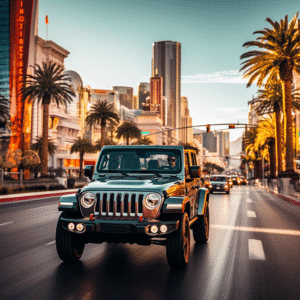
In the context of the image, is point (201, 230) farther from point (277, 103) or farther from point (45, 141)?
point (277, 103)

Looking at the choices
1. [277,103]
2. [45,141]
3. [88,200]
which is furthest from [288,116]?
[88,200]

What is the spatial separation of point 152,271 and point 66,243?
4.52 feet

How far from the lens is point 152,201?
5.98 meters

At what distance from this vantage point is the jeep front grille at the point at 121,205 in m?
5.92

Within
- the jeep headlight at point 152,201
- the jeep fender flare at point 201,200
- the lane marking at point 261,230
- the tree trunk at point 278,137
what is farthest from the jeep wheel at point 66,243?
the tree trunk at point 278,137

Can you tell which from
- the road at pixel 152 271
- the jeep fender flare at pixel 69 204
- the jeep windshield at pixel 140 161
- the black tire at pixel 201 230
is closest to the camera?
→ the road at pixel 152 271

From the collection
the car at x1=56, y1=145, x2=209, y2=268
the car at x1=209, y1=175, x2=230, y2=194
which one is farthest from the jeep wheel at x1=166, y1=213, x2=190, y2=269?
the car at x1=209, y1=175, x2=230, y2=194

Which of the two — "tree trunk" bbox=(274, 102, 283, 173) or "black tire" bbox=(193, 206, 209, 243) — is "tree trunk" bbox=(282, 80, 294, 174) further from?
"black tire" bbox=(193, 206, 209, 243)

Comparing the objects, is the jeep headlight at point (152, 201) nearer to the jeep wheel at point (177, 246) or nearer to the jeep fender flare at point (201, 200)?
the jeep wheel at point (177, 246)

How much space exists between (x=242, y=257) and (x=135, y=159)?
2.60 metres

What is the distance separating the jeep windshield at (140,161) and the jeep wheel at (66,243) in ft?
4.92

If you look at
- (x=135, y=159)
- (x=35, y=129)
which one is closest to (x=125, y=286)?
(x=135, y=159)

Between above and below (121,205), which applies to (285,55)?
above

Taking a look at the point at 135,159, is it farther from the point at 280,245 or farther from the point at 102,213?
the point at 280,245
